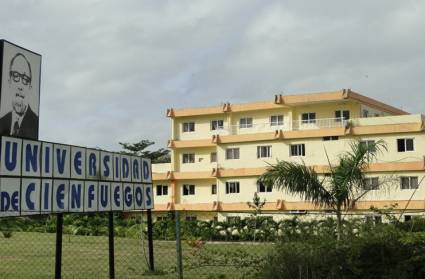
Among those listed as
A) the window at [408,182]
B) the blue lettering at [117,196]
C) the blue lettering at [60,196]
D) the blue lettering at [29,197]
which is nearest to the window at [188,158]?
the window at [408,182]

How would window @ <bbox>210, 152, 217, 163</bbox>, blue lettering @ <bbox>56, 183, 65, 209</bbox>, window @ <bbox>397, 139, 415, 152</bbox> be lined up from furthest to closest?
window @ <bbox>210, 152, 217, 163</bbox>
window @ <bbox>397, 139, 415, 152</bbox>
blue lettering @ <bbox>56, 183, 65, 209</bbox>

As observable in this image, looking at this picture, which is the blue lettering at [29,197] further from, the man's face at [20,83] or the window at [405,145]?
the window at [405,145]

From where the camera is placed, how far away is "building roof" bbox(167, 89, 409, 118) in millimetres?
44875

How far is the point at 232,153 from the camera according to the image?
48.5 metres

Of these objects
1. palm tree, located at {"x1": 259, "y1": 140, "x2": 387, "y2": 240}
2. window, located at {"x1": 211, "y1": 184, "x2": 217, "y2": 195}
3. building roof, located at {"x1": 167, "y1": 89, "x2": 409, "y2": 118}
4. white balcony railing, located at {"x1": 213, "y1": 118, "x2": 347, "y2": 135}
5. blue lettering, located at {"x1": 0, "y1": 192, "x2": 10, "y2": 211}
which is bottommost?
blue lettering, located at {"x1": 0, "y1": 192, "x2": 10, "y2": 211}

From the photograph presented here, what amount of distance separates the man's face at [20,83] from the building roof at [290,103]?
3745 cm

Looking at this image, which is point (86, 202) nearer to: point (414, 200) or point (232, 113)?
point (414, 200)

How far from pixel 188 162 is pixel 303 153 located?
11025 mm

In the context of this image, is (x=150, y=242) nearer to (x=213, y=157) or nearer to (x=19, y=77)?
(x=19, y=77)

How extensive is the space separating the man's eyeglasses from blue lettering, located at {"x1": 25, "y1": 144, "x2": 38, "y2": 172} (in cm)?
92

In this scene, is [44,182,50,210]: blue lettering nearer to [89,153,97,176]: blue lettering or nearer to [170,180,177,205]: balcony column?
[89,153,97,176]: blue lettering

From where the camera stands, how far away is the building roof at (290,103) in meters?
44.9

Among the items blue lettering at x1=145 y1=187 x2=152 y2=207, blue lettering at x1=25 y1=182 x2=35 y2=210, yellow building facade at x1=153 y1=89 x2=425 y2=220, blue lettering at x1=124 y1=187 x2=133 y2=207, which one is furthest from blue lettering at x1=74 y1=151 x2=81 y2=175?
yellow building facade at x1=153 y1=89 x2=425 y2=220

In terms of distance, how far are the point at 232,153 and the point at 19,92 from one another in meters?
40.2
